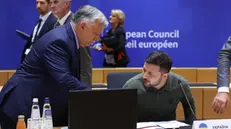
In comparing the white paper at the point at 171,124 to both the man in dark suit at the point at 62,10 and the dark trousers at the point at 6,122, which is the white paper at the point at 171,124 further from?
the man in dark suit at the point at 62,10

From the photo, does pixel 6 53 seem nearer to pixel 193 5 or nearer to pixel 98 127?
pixel 193 5

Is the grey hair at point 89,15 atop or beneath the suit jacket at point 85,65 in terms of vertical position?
atop

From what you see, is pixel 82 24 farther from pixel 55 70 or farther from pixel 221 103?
pixel 221 103

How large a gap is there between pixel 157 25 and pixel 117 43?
4.48 feet

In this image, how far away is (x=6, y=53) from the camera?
7914 millimetres

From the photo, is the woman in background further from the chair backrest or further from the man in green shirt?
the man in green shirt

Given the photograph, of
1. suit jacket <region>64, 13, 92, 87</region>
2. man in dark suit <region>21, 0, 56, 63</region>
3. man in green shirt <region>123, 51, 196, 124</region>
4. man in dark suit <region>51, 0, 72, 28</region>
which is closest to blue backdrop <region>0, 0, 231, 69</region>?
man in dark suit <region>21, 0, 56, 63</region>

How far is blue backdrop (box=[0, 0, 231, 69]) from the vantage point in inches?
308

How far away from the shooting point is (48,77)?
2693 millimetres

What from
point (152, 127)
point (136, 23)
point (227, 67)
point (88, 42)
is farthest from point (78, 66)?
point (136, 23)

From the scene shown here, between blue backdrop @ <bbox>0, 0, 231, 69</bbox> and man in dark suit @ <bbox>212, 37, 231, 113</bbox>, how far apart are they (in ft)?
14.8

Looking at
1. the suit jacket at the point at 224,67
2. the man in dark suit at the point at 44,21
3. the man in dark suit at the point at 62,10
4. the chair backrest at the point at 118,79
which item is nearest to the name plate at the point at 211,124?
the suit jacket at the point at 224,67

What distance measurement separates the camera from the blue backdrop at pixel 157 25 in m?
7.82

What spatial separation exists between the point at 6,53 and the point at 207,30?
3.83 m
